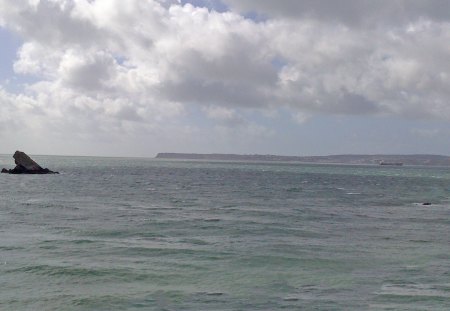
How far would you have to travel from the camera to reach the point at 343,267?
89.0ft

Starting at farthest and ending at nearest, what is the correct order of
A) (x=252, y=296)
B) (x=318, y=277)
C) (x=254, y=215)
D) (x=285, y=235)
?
(x=254, y=215) → (x=285, y=235) → (x=318, y=277) → (x=252, y=296)

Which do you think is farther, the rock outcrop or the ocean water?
the rock outcrop

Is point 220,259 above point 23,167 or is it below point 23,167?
below

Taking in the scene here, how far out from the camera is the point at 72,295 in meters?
21.6

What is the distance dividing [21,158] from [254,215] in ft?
344

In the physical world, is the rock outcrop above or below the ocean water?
above

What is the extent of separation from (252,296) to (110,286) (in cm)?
668

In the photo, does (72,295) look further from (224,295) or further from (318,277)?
(318,277)

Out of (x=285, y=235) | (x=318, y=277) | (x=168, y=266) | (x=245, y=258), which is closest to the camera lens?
(x=318, y=277)

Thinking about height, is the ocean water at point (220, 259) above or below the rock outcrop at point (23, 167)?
below

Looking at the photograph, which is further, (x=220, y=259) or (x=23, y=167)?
(x=23, y=167)

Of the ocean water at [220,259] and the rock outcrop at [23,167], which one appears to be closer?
the ocean water at [220,259]

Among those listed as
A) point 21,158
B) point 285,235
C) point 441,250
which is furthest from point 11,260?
point 21,158

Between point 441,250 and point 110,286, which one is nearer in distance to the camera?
point 110,286
